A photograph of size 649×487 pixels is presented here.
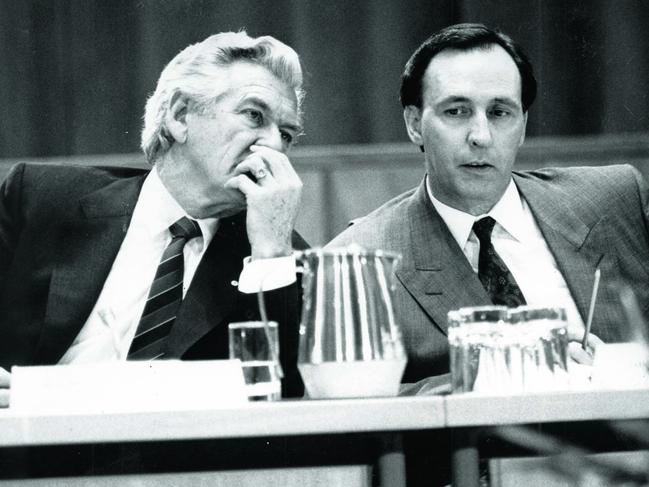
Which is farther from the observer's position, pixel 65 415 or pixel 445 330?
pixel 445 330

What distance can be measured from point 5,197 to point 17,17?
402mm

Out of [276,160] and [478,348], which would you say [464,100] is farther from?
[478,348]

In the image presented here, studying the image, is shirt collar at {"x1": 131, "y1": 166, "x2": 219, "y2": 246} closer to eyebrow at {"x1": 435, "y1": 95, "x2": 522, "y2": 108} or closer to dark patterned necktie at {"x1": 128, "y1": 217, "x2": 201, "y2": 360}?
dark patterned necktie at {"x1": 128, "y1": 217, "x2": 201, "y2": 360}

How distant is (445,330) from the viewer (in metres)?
1.66

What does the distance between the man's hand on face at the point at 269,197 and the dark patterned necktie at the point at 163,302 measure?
155mm

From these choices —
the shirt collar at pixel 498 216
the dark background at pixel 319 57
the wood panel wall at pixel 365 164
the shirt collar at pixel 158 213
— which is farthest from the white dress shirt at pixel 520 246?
the shirt collar at pixel 158 213

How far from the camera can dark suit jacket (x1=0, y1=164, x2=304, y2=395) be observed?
1.71 metres

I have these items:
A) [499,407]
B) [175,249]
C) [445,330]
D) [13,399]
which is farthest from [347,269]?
[175,249]

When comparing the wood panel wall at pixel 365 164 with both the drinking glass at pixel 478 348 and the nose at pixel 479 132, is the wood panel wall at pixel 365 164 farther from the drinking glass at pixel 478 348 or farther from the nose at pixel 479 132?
the drinking glass at pixel 478 348

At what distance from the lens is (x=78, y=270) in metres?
1.80

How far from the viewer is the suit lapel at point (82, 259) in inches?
69.0

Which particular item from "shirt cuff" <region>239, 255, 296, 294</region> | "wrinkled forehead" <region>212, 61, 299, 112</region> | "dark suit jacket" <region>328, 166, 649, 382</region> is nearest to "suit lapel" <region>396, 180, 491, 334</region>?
"dark suit jacket" <region>328, 166, 649, 382</region>

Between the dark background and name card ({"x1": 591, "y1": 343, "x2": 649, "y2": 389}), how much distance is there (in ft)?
3.44

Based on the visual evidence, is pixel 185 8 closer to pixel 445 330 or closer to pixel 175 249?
pixel 175 249
